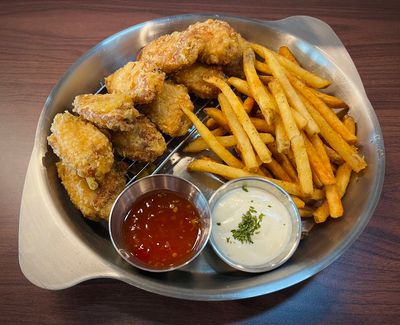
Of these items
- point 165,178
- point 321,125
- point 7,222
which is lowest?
point 7,222

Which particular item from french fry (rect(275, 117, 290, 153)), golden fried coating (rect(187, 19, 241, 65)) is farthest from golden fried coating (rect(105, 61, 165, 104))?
french fry (rect(275, 117, 290, 153))

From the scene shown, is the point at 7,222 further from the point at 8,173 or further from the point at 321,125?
the point at 321,125

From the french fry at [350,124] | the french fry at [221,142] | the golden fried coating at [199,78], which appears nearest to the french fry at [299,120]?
the french fry at [221,142]

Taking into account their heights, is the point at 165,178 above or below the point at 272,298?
above

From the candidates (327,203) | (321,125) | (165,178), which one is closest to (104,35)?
(165,178)

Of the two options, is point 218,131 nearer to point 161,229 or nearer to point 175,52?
point 175,52
